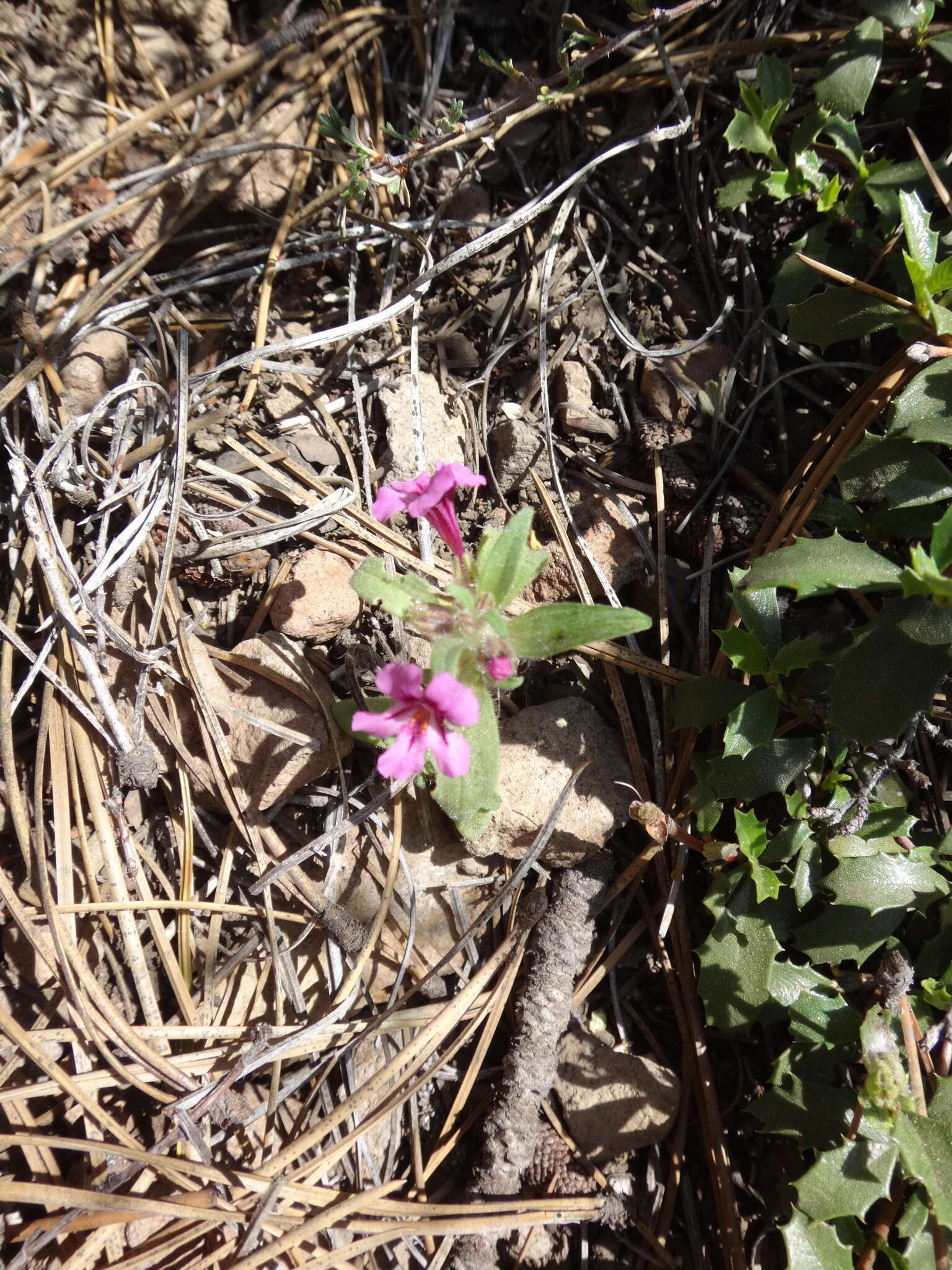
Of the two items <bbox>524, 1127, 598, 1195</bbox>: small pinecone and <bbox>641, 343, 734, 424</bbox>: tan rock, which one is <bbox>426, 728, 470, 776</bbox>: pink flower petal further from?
<bbox>641, 343, 734, 424</bbox>: tan rock

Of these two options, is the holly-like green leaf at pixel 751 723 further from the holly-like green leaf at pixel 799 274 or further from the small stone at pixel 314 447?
the small stone at pixel 314 447

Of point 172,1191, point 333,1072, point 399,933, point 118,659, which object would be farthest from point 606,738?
point 172,1191

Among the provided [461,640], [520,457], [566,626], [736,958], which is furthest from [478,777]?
[520,457]

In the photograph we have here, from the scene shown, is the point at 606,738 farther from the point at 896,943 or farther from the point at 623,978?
the point at 896,943

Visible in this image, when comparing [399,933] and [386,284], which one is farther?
[386,284]

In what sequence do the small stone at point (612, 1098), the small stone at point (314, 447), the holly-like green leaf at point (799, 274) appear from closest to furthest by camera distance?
the small stone at point (612, 1098) → the holly-like green leaf at point (799, 274) → the small stone at point (314, 447)

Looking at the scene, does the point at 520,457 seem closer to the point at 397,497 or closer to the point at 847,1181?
the point at 397,497

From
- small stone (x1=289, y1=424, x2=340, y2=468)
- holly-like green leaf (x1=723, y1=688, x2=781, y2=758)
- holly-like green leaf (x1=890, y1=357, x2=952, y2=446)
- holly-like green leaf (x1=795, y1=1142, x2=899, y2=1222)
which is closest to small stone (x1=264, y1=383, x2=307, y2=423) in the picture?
small stone (x1=289, y1=424, x2=340, y2=468)

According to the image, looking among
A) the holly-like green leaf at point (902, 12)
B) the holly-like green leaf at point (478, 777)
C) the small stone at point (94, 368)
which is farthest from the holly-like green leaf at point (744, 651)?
the small stone at point (94, 368)
